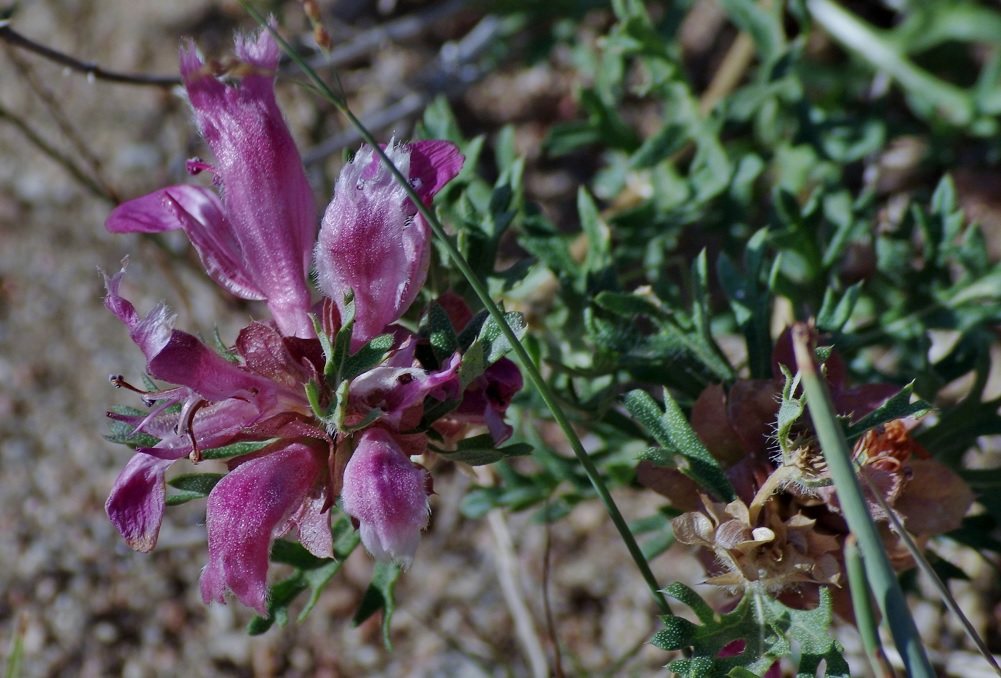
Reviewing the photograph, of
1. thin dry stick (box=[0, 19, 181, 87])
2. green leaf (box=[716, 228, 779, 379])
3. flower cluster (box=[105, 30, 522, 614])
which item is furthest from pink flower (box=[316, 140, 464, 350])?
thin dry stick (box=[0, 19, 181, 87])

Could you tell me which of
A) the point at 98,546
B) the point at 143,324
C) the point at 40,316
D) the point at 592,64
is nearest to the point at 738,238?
the point at 592,64

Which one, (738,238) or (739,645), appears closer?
(739,645)

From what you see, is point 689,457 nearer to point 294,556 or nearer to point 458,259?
point 458,259

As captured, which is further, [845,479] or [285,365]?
[285,365]

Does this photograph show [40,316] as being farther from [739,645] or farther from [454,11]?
[739,645]

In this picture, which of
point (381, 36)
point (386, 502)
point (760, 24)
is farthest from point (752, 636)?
point (381, 36)
